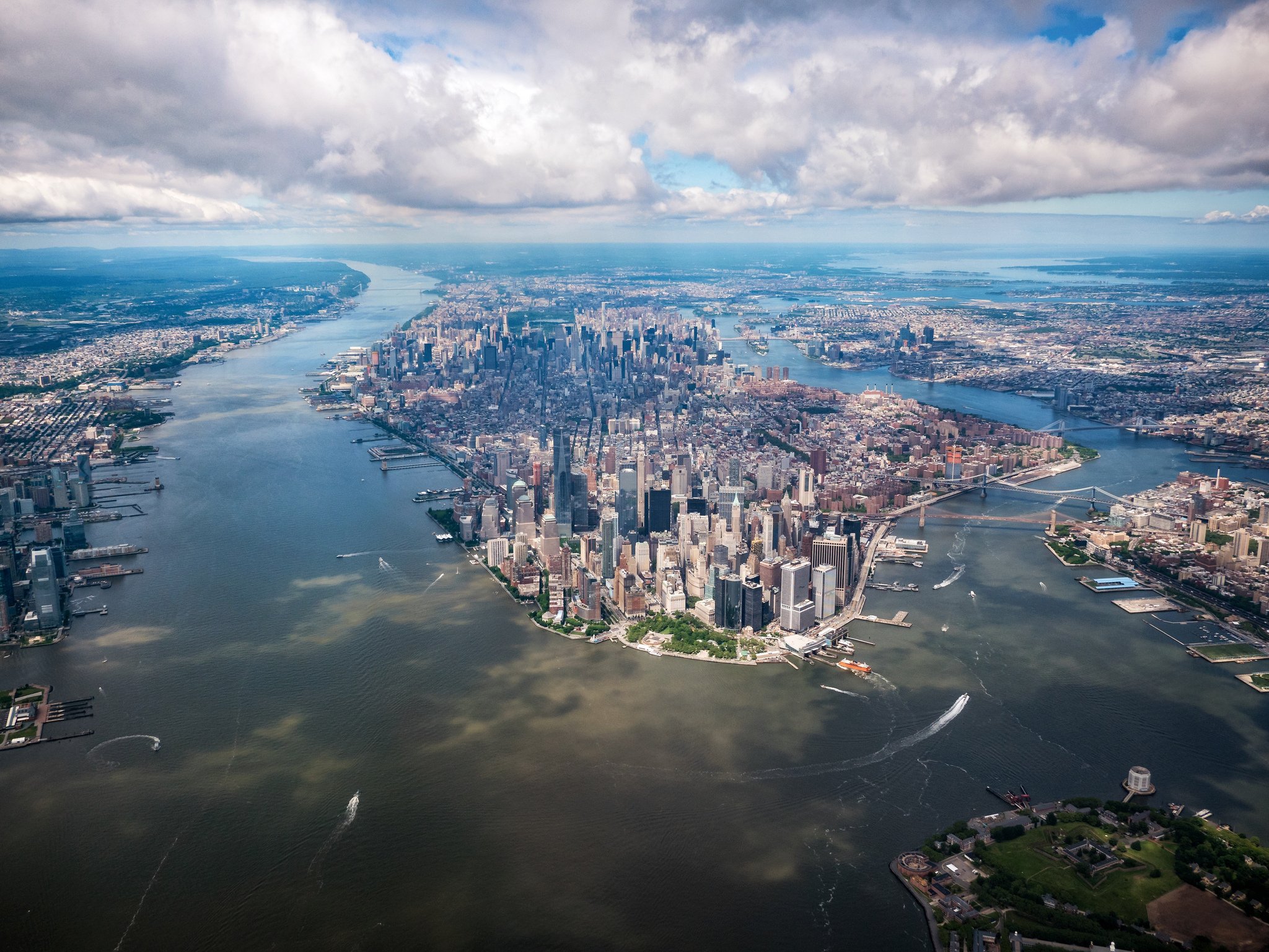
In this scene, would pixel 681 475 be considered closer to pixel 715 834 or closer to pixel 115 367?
pixel 715 834

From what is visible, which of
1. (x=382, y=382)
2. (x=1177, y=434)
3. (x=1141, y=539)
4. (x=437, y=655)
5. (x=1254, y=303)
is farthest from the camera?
(x=1254, y=303)

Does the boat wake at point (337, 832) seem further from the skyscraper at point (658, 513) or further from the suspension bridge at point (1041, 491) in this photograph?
the suspension bridge at point (1041, 491)

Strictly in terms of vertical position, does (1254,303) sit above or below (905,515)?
above

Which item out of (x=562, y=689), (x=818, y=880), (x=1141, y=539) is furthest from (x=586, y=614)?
(x=1141, y=539)

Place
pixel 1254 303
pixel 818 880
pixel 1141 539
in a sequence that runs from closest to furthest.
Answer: pixel 818 880, pixel 1141 539, pixel 1254 303

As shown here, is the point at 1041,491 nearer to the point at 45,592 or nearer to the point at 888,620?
the point at 888,620

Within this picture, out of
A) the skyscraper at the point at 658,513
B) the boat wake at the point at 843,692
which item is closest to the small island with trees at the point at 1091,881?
the boat wake at the point at 843,692
